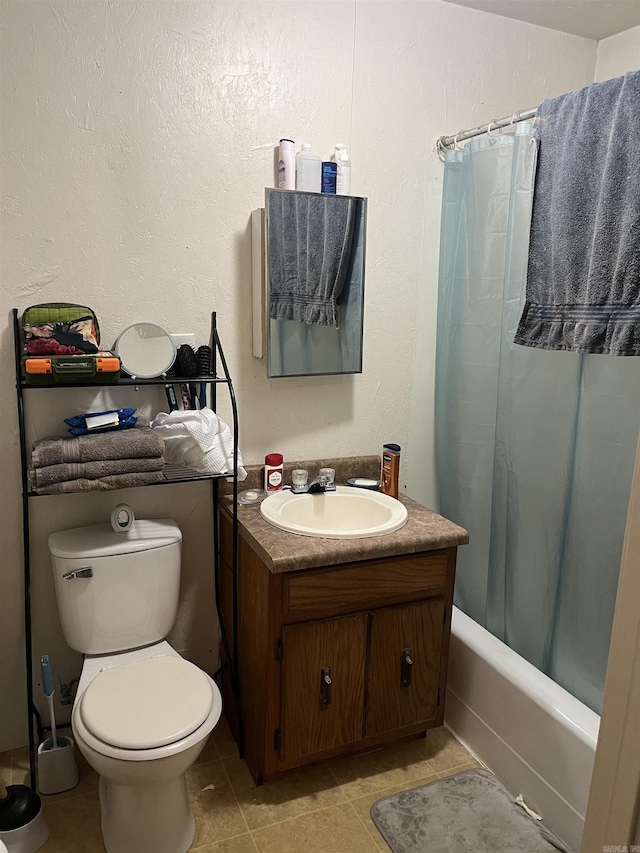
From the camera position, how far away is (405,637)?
6.11 feet

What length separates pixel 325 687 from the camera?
1.78m

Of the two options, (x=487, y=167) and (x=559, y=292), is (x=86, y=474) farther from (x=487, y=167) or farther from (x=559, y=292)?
(x=487, y=167)

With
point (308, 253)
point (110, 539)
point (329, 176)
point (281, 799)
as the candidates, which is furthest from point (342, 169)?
point (281, 799)

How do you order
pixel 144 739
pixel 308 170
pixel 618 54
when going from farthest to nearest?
pixel 618 54 → pixel 308 170 → pixel 144 739

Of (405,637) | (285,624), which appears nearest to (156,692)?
(285,624)

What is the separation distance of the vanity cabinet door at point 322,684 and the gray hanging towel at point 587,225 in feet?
3.23

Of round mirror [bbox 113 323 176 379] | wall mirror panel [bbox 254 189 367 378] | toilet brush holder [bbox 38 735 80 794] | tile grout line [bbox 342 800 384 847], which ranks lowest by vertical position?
tile grout line [bbox 342 800 384 847]

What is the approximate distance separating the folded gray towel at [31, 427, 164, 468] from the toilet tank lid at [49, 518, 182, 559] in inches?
11.8

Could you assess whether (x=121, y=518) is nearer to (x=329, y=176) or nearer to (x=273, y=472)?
(x=273, y=472)

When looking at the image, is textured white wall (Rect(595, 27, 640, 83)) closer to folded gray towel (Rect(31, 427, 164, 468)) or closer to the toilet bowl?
folded gray towel (Rect(31, 427, 164, 468))

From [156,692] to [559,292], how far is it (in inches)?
58.7

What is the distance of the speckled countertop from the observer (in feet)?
5.40

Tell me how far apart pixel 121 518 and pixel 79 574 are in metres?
0.19

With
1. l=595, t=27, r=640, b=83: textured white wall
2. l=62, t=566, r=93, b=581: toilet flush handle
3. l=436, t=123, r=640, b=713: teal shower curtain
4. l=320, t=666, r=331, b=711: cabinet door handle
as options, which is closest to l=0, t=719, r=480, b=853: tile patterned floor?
l=320, t=666, r=331, b=711: cabinet door handle
